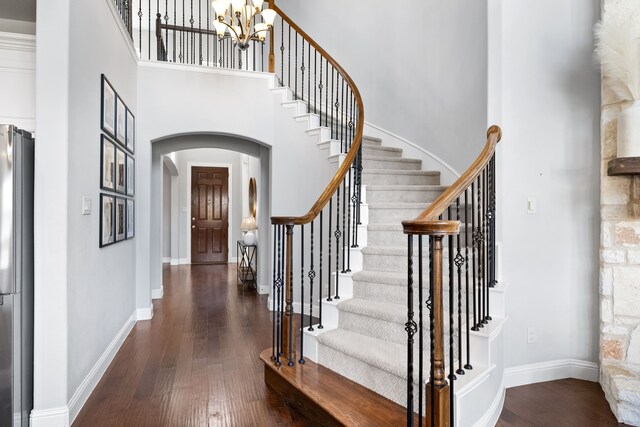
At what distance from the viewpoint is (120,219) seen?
11.4 feet

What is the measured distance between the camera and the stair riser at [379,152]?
4426 mm

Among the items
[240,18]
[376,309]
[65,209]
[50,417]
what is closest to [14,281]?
[65,209]

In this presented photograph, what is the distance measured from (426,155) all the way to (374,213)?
137 centimetres

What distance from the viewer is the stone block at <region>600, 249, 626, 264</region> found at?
252 cm

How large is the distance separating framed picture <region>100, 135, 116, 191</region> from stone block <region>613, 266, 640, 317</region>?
363 cm

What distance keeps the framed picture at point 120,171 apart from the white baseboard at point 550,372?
3.42 m

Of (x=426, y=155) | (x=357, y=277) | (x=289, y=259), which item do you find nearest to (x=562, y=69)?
(x=426, y=155)

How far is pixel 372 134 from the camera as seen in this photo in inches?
203

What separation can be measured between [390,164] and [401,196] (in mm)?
694

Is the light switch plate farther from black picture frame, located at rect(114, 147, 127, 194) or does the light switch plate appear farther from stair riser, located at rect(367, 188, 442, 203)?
stair riser, located at rect(367, 188, 442, 203)

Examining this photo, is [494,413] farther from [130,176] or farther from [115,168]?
[130,176]

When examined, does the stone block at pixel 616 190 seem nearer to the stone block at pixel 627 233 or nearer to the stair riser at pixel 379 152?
the stone block at pixel 627 233

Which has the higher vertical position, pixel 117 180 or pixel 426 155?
pixel 426 155

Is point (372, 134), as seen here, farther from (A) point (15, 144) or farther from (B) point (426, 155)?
(A) point (15, 144)
